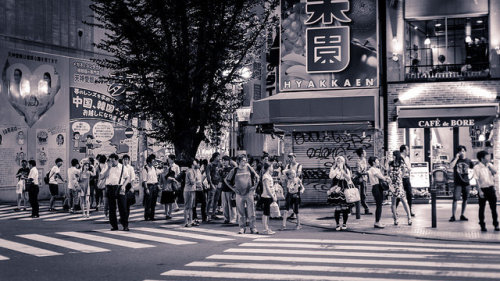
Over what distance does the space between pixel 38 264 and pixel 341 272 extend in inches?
197

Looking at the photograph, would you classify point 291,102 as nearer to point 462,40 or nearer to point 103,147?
point 462,40

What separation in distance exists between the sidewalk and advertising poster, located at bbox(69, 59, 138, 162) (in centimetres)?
1419

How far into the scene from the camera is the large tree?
2045 centimetres

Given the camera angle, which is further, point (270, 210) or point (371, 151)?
point (371, 151)

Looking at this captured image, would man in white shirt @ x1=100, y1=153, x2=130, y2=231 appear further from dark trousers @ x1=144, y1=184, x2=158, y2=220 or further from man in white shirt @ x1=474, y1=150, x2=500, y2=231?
man in white shirt @ x1=474, y1=150, x2=500, y2=231

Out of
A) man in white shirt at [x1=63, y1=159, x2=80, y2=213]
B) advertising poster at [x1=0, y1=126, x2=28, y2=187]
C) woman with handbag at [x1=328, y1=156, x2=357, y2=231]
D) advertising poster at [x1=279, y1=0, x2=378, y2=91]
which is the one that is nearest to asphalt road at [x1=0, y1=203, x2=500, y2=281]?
woman with handbag at [x1=328, y1=156, x2=357, y2=231]

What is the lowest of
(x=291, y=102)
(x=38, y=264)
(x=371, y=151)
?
(x=38, y=264)

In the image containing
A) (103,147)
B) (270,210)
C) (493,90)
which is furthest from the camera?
(103,147)

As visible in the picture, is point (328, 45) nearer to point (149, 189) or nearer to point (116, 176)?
point (149, 189)

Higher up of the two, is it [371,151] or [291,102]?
[291,102]

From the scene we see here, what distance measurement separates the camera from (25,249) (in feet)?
38.8

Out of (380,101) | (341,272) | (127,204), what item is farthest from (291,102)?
(341,272)

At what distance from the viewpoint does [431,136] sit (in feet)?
72.1

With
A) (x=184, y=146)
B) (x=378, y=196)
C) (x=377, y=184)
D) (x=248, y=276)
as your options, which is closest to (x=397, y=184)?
(x=377, y=184)
